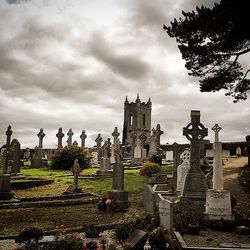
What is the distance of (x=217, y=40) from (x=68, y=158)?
64.8 ft

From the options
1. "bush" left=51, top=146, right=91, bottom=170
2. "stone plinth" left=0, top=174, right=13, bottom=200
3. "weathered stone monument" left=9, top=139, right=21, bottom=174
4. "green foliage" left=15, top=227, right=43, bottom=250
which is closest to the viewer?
"green foliage" left=15, top=227, right=43, bottom=250

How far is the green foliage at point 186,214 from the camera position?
9242mm

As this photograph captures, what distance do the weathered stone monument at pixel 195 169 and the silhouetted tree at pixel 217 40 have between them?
1.97 meters

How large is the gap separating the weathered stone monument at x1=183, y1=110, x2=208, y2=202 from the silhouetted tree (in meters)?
1.97

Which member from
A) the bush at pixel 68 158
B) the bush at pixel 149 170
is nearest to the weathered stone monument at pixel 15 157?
the bush at pixel 68 158

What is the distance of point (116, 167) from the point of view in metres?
14.5

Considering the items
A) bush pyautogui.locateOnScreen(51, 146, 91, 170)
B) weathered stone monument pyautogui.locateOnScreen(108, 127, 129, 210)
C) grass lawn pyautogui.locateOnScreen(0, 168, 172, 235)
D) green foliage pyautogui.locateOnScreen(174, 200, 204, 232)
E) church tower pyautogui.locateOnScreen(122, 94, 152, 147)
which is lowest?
grass lawn pyautogui.locateOnScreen(0, 168, 172, 235)

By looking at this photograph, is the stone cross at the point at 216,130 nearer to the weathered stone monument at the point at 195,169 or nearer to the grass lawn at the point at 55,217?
the weathered stone monument at the point at 195,169

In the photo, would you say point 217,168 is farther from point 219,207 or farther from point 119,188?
point 119,188

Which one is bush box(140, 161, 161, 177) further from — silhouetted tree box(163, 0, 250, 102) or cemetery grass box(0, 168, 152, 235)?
silhouetted tree box(163, 0, 250, 102)

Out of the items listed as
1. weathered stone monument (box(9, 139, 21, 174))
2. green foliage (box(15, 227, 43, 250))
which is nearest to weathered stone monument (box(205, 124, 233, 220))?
green foliage (box(15, 227, 43, 250))

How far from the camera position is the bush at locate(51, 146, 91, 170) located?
29.6m

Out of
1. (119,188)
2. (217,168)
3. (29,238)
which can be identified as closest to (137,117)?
(119,188)

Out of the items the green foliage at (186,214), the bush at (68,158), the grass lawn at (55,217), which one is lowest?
the grass lawn at (55,217)
